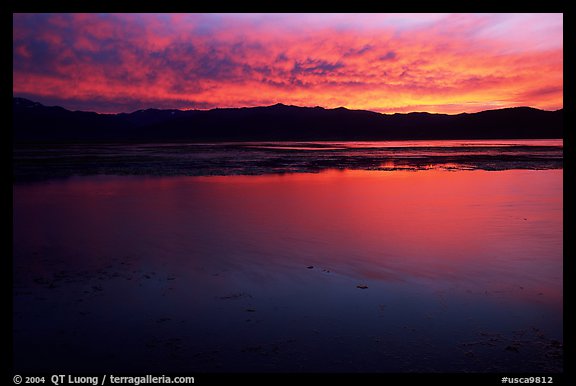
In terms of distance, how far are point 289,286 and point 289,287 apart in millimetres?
43

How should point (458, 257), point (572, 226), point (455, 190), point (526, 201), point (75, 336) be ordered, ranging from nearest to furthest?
point (572, 226)
point (75, 336)
point (458, 257)
point (526, 201)
point (455, 190)

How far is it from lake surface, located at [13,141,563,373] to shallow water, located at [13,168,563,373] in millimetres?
24

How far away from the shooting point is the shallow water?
182 inches

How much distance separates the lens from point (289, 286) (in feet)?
21.6

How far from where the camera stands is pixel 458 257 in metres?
8.06

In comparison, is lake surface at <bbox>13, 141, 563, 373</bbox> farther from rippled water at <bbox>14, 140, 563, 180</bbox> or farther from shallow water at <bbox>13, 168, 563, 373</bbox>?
rippled water at <bbox>14, 140, 563, 180</bbox>

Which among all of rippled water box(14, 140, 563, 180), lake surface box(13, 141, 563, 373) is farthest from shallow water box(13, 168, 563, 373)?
rippled water box(14, 140, 563, 180)

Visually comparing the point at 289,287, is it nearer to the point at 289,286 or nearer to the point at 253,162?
the point at 289,286

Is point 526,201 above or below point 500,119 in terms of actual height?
below

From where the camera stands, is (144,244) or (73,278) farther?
(144,244)

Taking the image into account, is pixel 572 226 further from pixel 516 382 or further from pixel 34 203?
pixel 34 203

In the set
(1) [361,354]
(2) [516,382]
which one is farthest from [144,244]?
(2) [516,382]

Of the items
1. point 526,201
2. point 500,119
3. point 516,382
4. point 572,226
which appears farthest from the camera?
point 500,119

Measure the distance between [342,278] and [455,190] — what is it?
11.6 m
